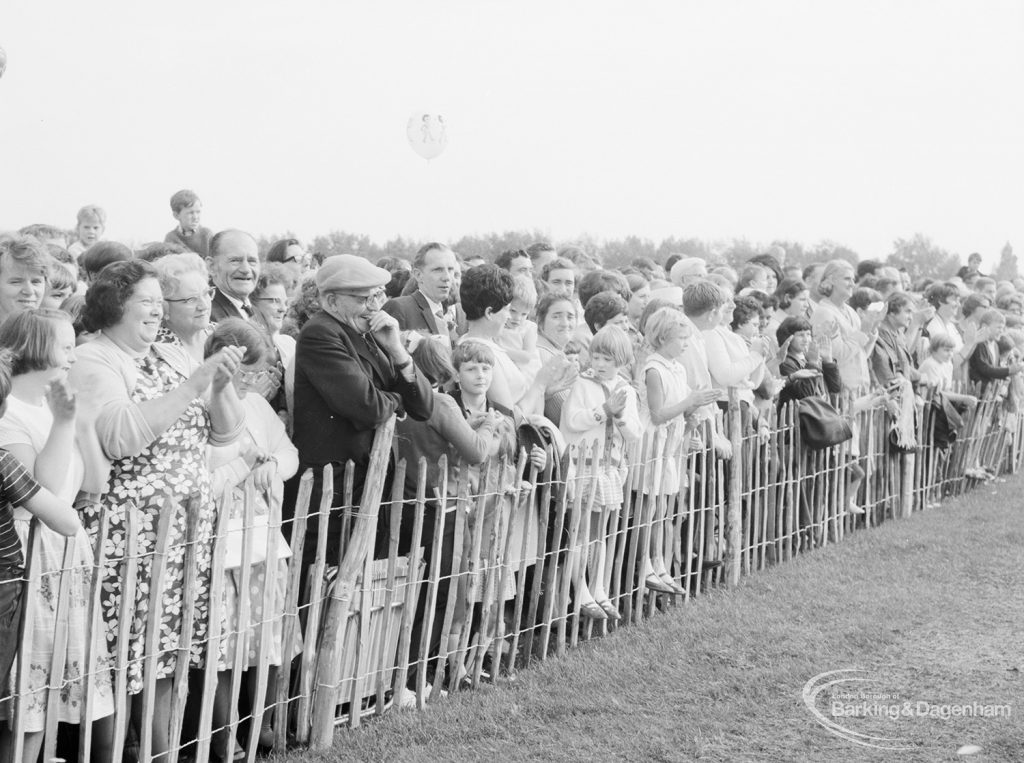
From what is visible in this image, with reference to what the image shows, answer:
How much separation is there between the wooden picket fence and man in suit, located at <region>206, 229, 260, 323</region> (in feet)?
3.95

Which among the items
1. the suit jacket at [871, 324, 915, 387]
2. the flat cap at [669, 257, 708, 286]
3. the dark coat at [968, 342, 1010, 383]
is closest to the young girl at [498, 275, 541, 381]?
the flat cap at [669, 257, 708, 286]

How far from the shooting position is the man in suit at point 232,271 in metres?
6.33

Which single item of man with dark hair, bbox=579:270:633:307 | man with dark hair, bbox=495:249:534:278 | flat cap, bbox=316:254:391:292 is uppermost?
flat cap, bbox=316:254:391:292

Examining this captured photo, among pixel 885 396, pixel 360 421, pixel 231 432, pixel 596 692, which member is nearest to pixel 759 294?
pixel 885 396

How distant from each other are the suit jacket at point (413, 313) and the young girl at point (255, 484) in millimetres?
2108

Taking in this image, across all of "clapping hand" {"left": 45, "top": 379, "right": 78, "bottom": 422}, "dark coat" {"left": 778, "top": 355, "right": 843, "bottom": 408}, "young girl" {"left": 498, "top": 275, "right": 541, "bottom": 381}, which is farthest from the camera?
"dark coat" {"left": 778, "top": 355, "right": 843, "bottom": 408}

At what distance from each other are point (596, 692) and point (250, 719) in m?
1.78

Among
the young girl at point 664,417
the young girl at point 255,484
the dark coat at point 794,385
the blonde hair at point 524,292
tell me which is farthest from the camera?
the dark coat at point 794,385

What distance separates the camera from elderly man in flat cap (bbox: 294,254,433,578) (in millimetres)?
5441

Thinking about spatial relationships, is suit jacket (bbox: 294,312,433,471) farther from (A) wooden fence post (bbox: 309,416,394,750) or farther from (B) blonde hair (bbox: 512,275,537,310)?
(B) blonde hair (bbox: 512,275,537,310)

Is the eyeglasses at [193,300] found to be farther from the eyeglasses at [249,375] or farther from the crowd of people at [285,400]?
the eyeglasses at [249,375]

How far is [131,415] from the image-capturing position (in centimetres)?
439

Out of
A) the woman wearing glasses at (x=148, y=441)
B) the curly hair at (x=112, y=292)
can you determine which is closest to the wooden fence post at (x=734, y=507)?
the woman wearing glasses at (x=148, y=441)

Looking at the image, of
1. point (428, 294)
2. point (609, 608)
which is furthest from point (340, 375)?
point (609, 608)
